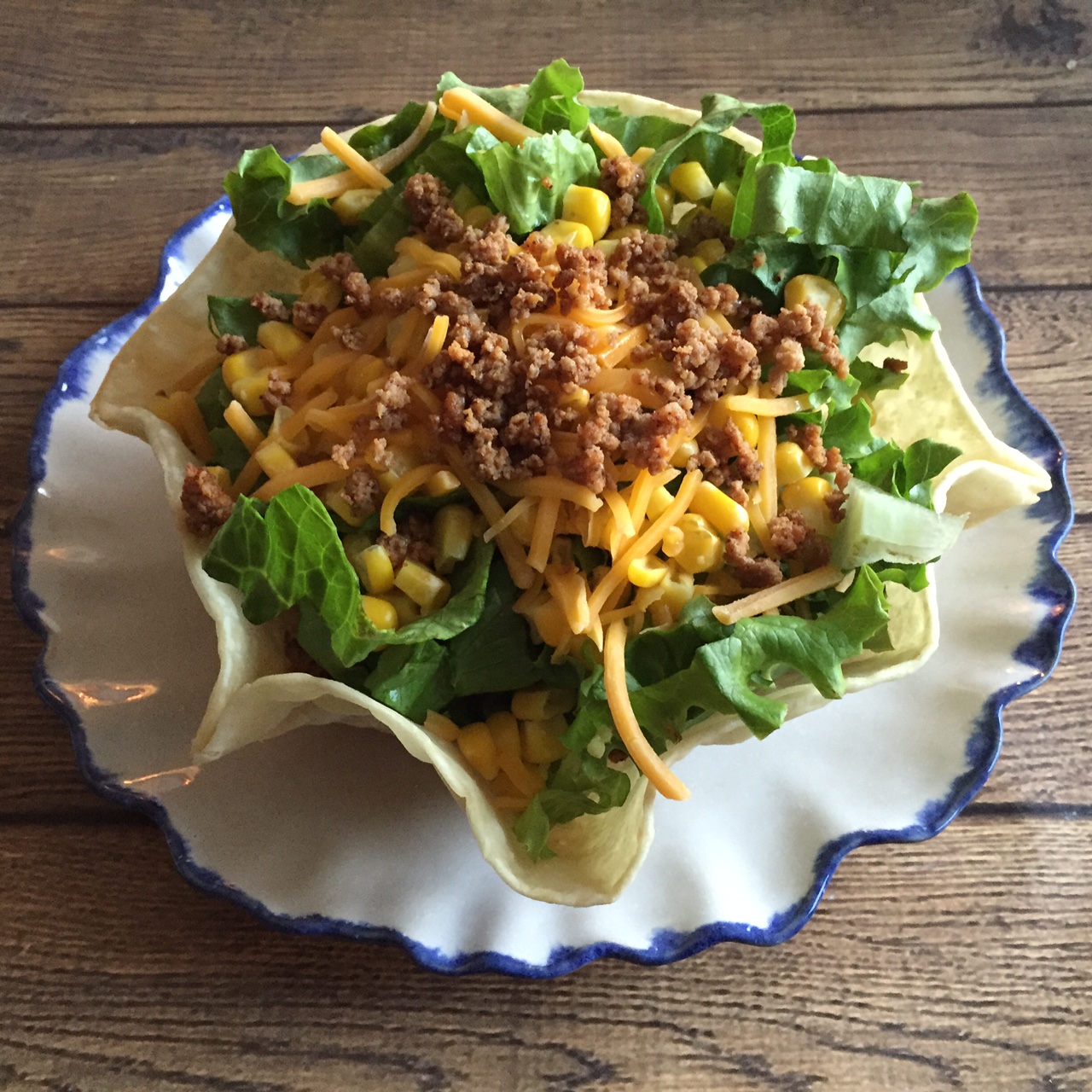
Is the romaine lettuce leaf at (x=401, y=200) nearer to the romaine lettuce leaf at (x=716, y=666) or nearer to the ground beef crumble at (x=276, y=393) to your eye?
the ground beef crumble at (x=276, y=393)

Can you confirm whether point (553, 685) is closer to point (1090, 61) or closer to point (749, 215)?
point (749, 215)

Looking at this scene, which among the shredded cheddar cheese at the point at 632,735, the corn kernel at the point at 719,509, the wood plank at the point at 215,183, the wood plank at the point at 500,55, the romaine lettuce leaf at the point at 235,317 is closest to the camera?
the shredded cheddar cheese at the point at 632,735

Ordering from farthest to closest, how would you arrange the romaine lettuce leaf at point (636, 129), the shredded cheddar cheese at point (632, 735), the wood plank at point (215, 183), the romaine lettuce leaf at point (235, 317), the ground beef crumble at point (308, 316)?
the wood plank at point (215, 183), the romaine lettuce leaf at point (636, 129), the romaine lettuce leaf at point (235, 317), the ground beef crumble at point (308, 316), the shredded cheddar cheese at point (632, 735)

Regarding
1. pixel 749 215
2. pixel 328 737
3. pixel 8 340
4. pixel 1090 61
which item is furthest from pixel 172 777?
pixel 1090 61

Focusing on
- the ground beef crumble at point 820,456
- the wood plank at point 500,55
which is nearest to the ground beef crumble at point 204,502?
the ground beef crumble at point 820,456

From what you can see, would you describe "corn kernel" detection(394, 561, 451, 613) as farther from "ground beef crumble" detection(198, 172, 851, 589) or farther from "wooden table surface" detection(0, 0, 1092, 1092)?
"wooden table surface" detection(0, 0, 1092, 1092)
